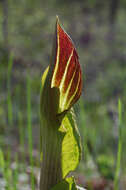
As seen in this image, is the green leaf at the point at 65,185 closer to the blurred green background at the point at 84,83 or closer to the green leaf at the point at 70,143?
the green leaf at the point at 70,143

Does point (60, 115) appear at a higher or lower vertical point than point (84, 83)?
lower

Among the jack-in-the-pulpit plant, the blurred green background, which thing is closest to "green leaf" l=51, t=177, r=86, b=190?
the jack-in-the-pulpit plant

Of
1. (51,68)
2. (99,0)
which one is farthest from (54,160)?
(99,0)

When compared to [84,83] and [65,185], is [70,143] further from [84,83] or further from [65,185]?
A: [84,83]

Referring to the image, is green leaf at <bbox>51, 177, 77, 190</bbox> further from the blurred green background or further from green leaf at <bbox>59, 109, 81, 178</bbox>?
the blurred green background

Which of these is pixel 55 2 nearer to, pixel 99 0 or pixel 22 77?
pixel 99 0

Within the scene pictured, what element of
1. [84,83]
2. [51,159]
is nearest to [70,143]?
[51,159]
